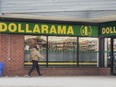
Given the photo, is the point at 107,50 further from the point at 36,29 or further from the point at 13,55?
the point at 13,55

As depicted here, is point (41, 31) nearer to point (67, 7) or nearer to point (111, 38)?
point (67, 7)

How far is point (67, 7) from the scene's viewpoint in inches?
916

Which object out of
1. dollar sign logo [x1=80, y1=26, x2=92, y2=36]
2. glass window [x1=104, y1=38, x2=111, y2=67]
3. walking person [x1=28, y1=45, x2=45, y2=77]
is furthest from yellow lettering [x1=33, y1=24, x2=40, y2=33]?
glass window [x1=104, y1=38, x2=111, y2=67]

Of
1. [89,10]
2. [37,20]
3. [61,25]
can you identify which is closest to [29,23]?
[37,20]

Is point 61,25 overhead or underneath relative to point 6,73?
overhead

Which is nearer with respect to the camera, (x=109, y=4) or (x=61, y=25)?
(x=109, y=4)

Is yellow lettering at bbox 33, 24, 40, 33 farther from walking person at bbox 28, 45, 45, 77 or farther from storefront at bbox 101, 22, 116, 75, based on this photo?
storefront at bbox 101, 22, 116, 75

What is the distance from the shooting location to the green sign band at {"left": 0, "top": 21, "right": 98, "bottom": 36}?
24.6 m

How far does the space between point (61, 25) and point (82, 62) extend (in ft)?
9.29

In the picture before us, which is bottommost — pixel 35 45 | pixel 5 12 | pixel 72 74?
pixel 72 74

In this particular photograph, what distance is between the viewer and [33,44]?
25.5 m

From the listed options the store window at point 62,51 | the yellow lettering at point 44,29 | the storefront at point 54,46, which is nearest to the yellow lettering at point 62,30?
the storefront at point 54,46

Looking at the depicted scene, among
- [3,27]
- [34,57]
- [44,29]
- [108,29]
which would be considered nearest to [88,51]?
[108,29]

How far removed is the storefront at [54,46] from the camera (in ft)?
81.3
